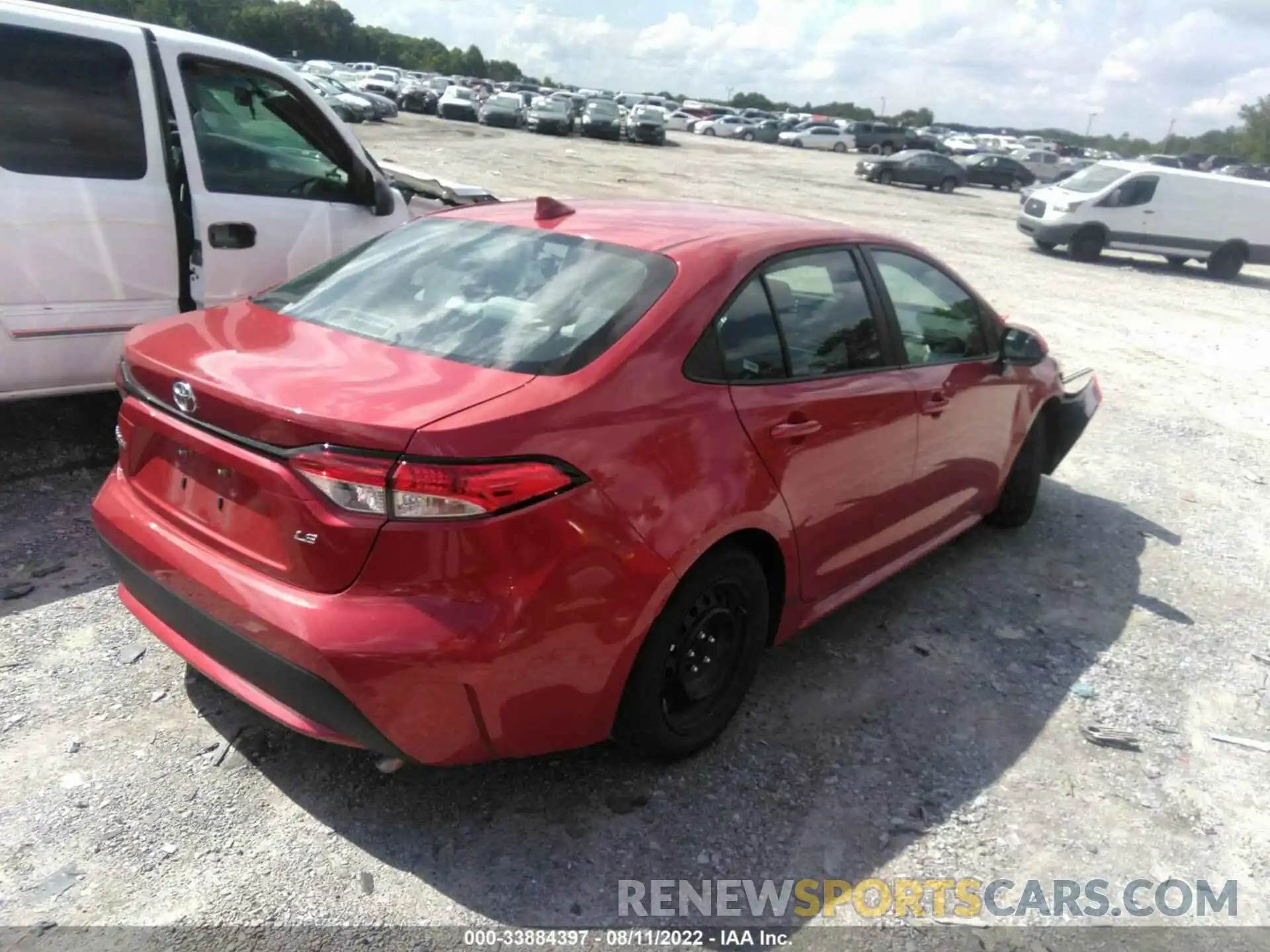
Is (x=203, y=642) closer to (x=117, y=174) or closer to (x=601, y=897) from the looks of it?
(x=601, y=897)

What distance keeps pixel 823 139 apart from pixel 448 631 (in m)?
56.2

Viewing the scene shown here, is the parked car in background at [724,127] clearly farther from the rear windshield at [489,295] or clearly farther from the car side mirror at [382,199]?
the rear windshield at [489,295]

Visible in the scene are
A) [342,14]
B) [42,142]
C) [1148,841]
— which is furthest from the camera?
[342,14]

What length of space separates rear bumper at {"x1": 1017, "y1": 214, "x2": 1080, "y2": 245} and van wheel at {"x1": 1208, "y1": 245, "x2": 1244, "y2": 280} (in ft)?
9.56

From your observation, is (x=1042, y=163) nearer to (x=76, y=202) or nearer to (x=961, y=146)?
(x=961, y=146)

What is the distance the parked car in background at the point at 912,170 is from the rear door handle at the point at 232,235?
3284cm

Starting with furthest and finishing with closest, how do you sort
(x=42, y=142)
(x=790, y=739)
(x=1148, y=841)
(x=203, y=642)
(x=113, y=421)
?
1. (x=113, y=421)
2. (x=42, y=142)
3. (x=790, y=739)
4. (x=1148, y=841)
5. (x=203, y=642)

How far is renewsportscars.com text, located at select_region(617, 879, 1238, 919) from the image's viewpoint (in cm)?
255

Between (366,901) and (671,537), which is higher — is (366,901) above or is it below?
below

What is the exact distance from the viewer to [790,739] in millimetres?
3234

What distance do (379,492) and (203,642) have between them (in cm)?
78

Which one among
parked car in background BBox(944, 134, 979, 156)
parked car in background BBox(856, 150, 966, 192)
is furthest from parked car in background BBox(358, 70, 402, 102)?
parked car in background BBox(944, 134, 979, 156)

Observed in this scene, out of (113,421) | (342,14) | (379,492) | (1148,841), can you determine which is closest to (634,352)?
(379,492)

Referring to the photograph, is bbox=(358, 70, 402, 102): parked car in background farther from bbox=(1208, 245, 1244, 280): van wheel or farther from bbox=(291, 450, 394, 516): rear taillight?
bbox=(291, 450, 394, 516): rear taillight
